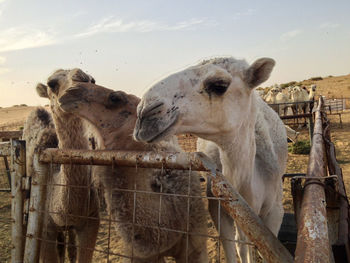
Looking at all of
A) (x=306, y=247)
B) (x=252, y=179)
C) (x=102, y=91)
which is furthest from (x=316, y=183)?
(x=102, y=91)

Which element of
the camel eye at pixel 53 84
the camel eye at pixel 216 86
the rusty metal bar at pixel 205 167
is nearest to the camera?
the rusty metal bar at pixel 205 167

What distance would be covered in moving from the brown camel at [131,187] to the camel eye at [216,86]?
61cm

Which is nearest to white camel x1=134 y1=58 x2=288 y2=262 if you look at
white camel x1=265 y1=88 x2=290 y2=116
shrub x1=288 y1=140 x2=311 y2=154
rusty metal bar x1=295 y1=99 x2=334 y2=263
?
rusty metal bar x1=295 y1=99 x2=334 y2=263

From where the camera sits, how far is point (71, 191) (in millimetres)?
2381

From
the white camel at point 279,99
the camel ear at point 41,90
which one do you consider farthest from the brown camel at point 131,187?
the white camel at point 279,99

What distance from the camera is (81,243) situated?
255 cm

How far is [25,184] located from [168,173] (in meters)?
1.06

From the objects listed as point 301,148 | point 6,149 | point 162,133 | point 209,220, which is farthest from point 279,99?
point 6,149

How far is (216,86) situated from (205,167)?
766mm

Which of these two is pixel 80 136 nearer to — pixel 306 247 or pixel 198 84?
pixel 198 84

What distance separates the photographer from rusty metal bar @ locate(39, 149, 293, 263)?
3.36 ft

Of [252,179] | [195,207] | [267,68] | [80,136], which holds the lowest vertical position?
Result: [195,207]

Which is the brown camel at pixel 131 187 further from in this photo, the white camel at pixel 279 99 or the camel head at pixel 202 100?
the white camel at pixel 279 99

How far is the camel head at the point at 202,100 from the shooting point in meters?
1.65
